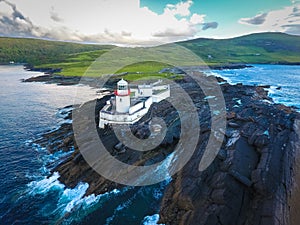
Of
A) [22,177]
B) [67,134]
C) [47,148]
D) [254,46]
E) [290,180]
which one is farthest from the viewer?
[254,46]

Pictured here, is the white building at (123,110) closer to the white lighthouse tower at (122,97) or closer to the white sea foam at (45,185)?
the white lighthouse tower at (122,97)

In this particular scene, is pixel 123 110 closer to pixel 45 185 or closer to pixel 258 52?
pixel 45 185

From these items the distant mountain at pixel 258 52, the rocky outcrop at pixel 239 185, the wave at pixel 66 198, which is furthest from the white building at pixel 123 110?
the distant mountain at pixel 258 52

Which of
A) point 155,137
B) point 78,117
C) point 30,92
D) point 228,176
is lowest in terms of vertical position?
point 30,92

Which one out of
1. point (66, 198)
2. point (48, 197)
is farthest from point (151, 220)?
point (48, 197)

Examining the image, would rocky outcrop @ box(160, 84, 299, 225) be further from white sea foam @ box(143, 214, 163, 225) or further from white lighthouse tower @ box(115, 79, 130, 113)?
white lighthouse tower @ box(115, 79, 130, 113)

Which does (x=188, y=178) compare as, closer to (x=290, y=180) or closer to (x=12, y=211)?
(x=290, y=180)

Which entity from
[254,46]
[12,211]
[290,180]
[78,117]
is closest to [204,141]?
[290,180]
